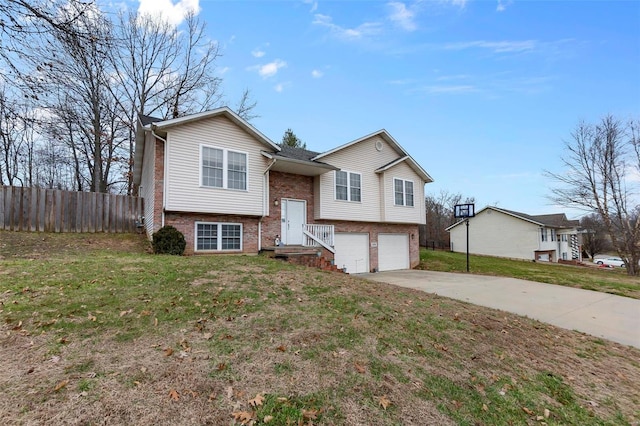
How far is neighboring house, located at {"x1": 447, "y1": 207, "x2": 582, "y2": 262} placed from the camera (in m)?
31.2

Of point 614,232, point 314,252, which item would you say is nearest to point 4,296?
point 314,252

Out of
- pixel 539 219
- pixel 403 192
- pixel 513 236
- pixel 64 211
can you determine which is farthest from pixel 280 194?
pixel 539 219

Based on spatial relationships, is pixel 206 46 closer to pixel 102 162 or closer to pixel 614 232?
pixel 102 162

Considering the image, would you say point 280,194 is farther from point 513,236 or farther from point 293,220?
point 513,236

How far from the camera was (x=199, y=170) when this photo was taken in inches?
437

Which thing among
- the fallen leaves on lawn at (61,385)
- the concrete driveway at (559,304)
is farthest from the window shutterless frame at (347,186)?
the fallen leaves on lawn at (61,385)

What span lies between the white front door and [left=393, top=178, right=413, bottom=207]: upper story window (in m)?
5.45

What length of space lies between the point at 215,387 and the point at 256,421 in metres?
0.62

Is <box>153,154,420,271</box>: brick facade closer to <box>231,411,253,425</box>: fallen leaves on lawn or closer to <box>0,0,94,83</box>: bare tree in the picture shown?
<box>0,0,94,83</box>: bare tree

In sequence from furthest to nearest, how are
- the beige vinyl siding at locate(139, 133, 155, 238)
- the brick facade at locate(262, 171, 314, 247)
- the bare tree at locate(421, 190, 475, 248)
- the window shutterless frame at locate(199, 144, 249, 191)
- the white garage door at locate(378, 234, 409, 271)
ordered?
the bare tree at locate(421, 190, 475, 248)
the white garage door at locate(378, 234, 409, 271)
the brick facade at locate(262, 171, 314, 247)
the beige vinyl siding at locate(139, 133, 155, 238)
the window shutterless frame at locate(199, 144, 249, 191)

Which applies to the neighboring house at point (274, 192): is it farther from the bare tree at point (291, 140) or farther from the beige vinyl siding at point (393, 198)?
the bare tree at point (291, 140)

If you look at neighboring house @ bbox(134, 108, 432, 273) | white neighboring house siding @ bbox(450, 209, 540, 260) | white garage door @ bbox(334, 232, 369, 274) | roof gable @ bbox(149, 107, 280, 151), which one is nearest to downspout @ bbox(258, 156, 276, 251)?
neighboring house @ bbox(134, 108, 432, 273)

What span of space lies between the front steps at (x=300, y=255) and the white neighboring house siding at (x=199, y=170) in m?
1.64

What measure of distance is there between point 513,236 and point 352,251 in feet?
83.2
